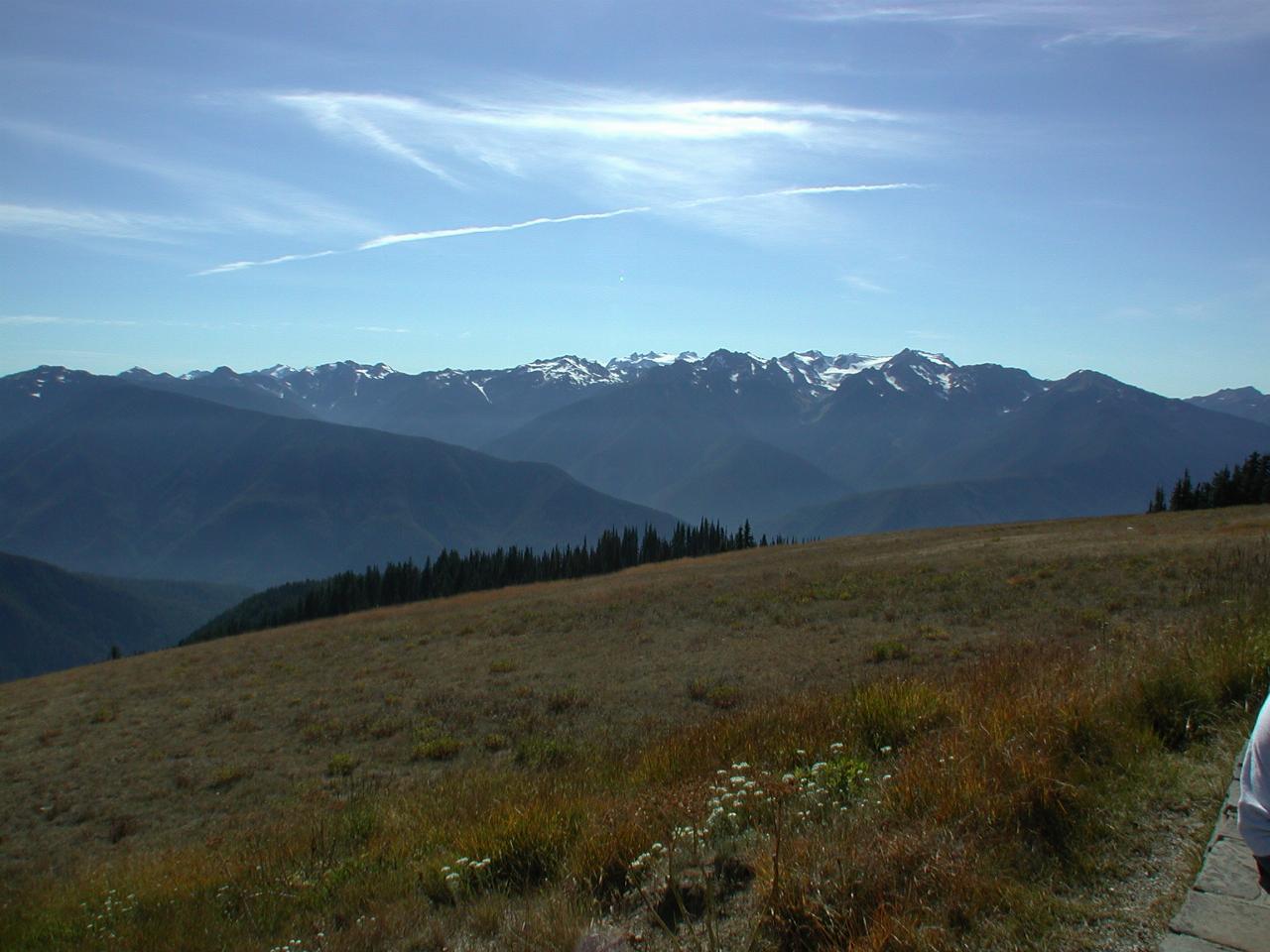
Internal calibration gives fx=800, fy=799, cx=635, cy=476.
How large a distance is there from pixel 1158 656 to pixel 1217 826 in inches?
126

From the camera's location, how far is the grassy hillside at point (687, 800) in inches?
178

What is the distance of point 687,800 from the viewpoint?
6.38m

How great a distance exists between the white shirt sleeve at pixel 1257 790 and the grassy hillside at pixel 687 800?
0.91m

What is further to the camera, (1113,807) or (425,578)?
(425,578)

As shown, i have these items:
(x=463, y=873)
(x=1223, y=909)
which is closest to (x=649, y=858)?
(x=463, y=873)

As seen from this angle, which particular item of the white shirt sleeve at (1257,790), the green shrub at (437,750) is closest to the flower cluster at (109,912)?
the green shrub at (437,750)

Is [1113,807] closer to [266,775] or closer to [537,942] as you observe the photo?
[537,942]

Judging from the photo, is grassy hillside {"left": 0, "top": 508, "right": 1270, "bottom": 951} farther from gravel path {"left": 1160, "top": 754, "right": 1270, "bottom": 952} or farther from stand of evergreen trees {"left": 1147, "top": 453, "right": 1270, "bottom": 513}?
stand of evergreen trees {"left": 1147, "top": 453, "right": 1270, "bottom": 513}

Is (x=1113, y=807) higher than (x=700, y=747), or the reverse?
(x=1113, y=807)

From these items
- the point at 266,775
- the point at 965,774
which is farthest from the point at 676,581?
the point at 965,774

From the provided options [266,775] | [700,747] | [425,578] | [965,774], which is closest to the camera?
[965,774]

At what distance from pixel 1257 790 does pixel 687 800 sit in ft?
13.0

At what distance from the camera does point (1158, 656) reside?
7180mm

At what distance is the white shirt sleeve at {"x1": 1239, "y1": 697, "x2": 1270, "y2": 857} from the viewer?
3242mm
